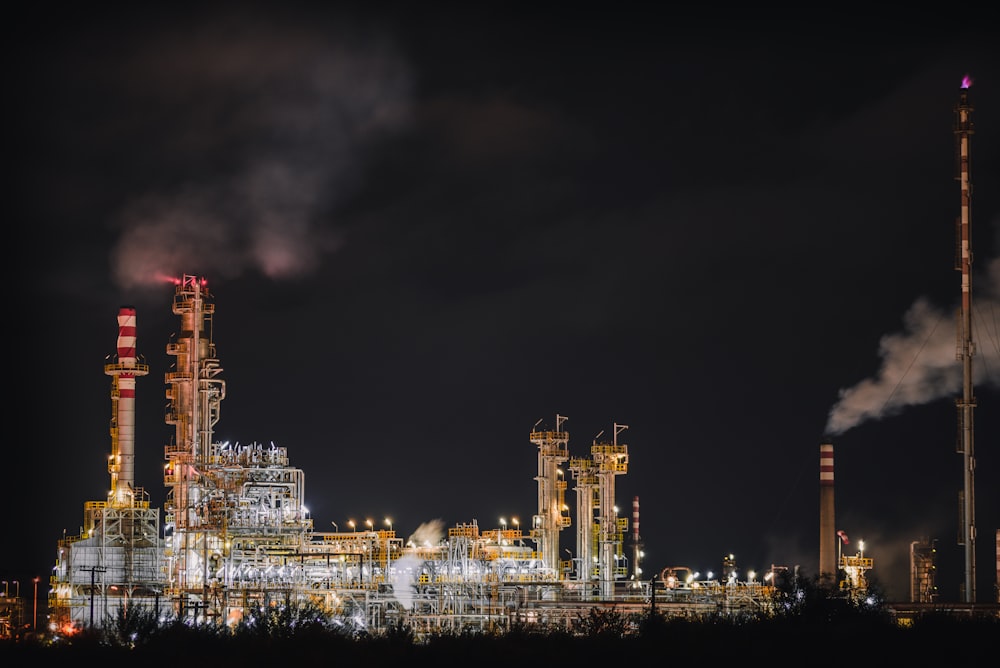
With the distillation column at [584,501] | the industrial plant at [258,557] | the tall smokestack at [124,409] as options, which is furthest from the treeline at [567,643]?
the distillation column at [584,501]

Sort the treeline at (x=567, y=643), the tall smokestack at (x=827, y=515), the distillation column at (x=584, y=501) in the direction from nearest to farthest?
the treeline at (x=567, y=643) < the tall smokestack at (x=827, y=515) < the distillation column at (x=584, y=501)

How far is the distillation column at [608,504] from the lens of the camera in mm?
67625

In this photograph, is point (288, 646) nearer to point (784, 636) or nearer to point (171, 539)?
point (784, 636)

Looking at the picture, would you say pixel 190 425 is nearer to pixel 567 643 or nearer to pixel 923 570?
pixel 567 643

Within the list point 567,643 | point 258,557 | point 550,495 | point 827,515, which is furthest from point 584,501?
point 567,643

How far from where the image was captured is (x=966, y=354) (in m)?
54.5

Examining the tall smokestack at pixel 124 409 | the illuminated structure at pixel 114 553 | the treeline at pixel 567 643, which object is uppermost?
the tall smokestack at pixel 124 409

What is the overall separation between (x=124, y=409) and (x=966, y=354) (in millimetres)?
28681

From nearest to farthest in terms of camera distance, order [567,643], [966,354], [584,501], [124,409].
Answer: [567,643]
[966,354]
[124,409]
[584,501]

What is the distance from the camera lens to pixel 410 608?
56594 mm

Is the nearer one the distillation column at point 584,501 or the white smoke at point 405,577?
the white smoke at point 405,577

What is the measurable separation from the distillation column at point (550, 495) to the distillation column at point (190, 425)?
573 inches

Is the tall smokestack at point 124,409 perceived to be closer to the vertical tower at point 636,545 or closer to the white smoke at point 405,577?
the white smoke at point 405,577

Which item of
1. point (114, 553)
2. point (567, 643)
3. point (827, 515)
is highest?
point (827, 515)
